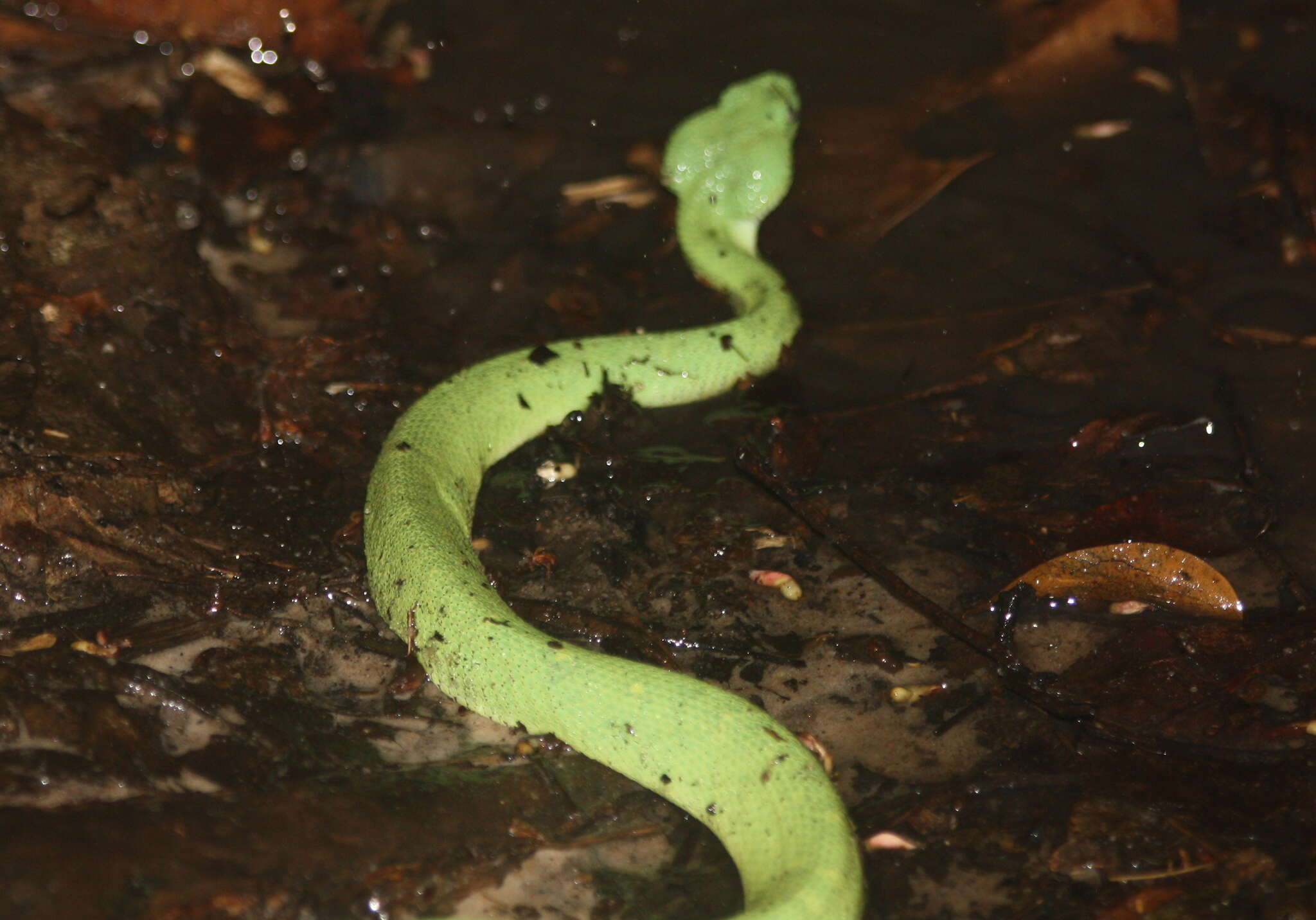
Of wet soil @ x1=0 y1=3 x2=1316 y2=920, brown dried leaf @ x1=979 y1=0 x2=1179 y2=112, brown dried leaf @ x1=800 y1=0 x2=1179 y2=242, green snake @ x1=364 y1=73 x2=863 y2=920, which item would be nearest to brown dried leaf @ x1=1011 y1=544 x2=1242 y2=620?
wet soil @ x1=0 y1=3 x2=1316 y2=920

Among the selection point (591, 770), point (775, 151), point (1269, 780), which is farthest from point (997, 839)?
point (775, 151)

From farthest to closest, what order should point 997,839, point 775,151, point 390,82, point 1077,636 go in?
point 390,82
point 775,151
point 1077,636
point 997,839

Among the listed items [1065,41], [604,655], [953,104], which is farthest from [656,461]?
[1065,41]

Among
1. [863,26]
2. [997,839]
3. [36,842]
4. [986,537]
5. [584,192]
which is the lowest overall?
[997,839]

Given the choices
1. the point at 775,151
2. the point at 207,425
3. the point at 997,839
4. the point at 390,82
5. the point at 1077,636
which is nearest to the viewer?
the point at 997,839

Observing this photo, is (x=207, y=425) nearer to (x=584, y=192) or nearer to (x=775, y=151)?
(x=584, y=192)

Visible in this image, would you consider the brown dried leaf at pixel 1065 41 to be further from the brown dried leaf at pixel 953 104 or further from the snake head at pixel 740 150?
the snake head at pixel 740 150

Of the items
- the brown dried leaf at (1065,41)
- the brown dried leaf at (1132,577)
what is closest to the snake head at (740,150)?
the brown dried leaf at (1065,41)
